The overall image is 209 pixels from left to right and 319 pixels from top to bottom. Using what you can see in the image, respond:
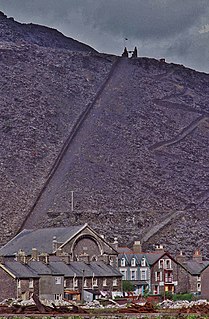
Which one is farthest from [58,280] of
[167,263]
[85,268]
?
[167,263]

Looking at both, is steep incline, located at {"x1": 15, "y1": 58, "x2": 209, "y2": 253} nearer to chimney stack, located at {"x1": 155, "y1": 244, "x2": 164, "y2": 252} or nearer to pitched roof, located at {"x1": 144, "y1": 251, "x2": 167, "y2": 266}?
chimney stack, located at {"x1": 155, "y1": 244, "x2": 164, "y2": 252}

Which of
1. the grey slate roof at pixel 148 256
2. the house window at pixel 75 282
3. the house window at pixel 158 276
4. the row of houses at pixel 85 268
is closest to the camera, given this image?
the row of houses at pixel 85 268

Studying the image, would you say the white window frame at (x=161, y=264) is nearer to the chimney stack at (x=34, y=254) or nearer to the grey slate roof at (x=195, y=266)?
the grey slate roof at (x=195, y=266)

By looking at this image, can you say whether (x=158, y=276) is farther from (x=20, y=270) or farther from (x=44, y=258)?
(x=20, y=270)

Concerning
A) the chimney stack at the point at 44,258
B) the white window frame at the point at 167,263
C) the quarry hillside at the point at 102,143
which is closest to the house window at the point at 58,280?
the chimney stack at the point at 44,258

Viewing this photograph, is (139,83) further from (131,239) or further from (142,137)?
(131,239)

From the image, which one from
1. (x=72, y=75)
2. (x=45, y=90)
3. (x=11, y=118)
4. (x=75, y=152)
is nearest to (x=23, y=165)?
(x=75, y=152)

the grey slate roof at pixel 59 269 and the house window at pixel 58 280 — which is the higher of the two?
the grey slate roof at pixel 59 269
